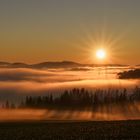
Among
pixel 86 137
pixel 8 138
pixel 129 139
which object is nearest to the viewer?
pixel 129 139

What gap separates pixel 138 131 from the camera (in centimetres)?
8506

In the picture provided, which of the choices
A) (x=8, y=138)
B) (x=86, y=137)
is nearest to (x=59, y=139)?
(x=86, y=137)

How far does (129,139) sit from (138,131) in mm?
11764

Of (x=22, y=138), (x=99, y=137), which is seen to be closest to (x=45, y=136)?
(x=22, y=138)

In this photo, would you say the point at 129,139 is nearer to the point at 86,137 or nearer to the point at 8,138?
the point at 86,137

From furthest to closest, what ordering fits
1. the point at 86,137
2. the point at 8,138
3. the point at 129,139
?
the point at 8,138
the point at 86,137
the point at 129,139

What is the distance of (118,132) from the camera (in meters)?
85.1

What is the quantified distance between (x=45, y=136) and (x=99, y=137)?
10.8 meters

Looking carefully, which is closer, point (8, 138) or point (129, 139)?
point (129, 139)

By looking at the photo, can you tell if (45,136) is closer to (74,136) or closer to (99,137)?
(74,136)

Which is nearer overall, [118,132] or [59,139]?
[59,139]

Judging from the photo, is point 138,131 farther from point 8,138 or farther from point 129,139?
point 8,138

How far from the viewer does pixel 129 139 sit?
7362cm

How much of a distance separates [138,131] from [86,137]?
34.6ft
